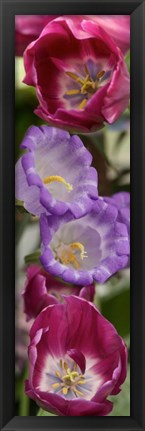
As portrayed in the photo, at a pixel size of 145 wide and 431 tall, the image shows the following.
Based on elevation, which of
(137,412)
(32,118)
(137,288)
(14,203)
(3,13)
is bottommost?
(137,412)

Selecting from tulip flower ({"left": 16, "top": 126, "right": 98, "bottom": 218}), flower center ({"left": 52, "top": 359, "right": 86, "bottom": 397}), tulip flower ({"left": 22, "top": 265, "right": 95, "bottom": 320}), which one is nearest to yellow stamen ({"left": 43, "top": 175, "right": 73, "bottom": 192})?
tulip flower ({"left": 16, "top": 126, "right": 98, "bottom": 218})

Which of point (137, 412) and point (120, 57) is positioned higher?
point (120, 57)

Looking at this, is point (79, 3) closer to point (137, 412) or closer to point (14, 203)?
point (14, 203)

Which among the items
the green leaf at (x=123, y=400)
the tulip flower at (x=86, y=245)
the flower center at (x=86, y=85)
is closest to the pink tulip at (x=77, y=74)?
the flower center at (x=86, y=85)

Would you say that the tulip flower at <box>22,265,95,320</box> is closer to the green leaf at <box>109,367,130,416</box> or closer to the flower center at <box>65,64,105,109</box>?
the green leaf at <box>109,367,130,416</box>

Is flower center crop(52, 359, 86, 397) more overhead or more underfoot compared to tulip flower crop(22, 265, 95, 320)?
more underfoot

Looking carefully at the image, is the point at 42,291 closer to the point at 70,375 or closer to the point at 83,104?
the point at 70,375

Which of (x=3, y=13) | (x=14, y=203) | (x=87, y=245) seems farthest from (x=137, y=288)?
(x=3, y=13)

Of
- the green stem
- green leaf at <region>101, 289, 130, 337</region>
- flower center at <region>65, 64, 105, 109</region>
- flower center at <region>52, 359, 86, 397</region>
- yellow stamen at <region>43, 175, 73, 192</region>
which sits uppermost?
flower center at <region>65, 64, 105, 109</region>
